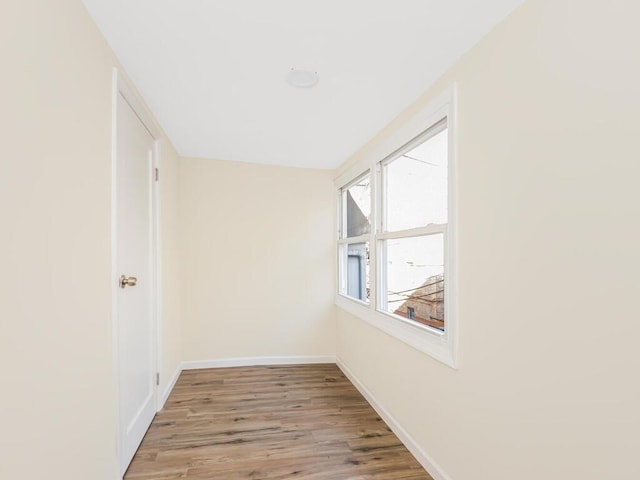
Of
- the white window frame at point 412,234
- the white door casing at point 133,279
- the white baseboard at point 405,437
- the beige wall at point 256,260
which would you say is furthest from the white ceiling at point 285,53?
the white baseboard at point 405,437

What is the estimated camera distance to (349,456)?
2.02m

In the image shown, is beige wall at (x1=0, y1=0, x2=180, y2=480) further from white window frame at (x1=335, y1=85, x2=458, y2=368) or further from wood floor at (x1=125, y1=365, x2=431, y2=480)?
white window frame at (x1=335, y1=85, x2=458, y2=368)

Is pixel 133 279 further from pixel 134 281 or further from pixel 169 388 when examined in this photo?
pixel 169 388

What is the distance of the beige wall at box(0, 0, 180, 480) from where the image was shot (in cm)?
92

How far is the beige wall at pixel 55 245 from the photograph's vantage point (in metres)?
0.92

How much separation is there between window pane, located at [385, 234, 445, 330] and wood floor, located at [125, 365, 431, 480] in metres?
0.87

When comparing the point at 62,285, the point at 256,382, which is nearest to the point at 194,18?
the point at 62,285

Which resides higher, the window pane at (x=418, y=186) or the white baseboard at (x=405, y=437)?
the window pane at (x=418, y=186)

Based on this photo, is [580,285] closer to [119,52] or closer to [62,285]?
[62,285]

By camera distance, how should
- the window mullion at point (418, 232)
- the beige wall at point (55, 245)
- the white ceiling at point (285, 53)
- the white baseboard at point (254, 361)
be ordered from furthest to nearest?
the white baseboard at point (254, 361), the window mullion at point (418, 232), the white ceiling at point (285, 53), the beige wall at point (55, 245)

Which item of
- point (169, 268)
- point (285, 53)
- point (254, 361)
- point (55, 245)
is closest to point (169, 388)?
point (254, 361)

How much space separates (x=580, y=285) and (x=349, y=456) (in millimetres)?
1678

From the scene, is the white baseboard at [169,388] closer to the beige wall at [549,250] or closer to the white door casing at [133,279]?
the white door casing at [133,279]

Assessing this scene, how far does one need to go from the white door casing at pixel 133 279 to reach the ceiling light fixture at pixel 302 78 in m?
0.93
